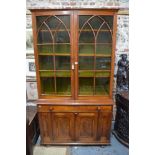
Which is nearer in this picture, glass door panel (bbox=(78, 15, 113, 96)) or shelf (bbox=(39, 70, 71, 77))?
glass door panel (bbox=(78, 15, 113, 96))

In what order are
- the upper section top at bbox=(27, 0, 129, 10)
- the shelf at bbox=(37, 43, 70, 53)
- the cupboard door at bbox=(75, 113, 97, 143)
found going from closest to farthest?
the shelf at bbox=(37, 43, 70, 53) → the cupboard door at bbox=(75, 113, 97, 143) → the upper section top at bbox=(27, 0, 129, 10)

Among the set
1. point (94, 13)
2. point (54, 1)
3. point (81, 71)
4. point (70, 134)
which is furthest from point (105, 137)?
point (54, 1)

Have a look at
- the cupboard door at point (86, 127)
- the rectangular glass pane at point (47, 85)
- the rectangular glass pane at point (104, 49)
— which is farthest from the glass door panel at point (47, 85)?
the rectangular glass pane at point (104, 49)

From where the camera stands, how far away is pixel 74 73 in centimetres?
238

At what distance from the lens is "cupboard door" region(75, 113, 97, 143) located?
8.02 feet

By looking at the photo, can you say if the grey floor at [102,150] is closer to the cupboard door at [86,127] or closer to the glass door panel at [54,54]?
the cupboard door at [86,127]

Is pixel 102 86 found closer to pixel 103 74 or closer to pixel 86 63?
pixel 103 74

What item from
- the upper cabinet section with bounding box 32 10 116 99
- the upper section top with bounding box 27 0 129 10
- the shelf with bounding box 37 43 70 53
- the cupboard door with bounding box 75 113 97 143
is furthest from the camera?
the upper section top with bounding box 27 0 129 10

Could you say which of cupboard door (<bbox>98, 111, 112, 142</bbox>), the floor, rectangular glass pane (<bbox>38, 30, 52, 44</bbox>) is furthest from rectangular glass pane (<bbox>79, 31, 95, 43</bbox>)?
the floor

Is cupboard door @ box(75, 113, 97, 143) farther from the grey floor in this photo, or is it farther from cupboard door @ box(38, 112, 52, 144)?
cupboard door @ box(38, 112, 52, 144)

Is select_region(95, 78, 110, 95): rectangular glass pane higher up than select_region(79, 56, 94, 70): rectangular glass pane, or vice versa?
select_region(79, 56, 94, 70): rectangular glass pane

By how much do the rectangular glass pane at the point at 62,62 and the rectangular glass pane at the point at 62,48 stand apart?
0.07m

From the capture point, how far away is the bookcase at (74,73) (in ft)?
7.32
